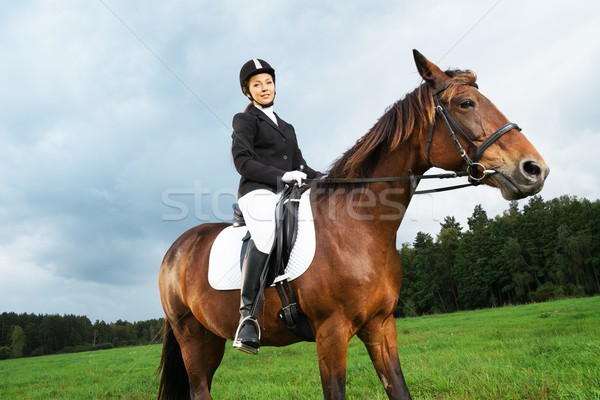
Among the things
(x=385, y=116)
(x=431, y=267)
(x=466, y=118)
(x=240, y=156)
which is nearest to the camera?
(x=466, y=118)

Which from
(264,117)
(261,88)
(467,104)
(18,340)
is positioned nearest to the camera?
(467,104)

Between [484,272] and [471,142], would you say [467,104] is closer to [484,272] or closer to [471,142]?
[471,142]

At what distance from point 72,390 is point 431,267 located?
80.1 metres

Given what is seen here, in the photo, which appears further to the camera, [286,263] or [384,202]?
[286,263]

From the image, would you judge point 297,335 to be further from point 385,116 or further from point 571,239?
point 571,239

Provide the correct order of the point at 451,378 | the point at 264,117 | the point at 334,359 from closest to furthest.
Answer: the point at 334,359 → the point at 264,117 → the point at 451,378

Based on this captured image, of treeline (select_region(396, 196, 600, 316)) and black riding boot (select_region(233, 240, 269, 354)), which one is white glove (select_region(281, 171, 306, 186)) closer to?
black riding boot (select_region(233, 240, 269, 354))

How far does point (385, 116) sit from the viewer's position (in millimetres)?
4340

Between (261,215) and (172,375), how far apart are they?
130 inches

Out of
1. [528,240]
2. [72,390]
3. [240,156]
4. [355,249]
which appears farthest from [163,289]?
[528,240]

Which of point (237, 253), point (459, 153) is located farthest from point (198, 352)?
point (459, 153)

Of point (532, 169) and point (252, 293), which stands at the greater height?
point (532, 169)

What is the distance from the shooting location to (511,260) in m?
72.9

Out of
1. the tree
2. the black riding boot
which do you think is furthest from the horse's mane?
the tree
